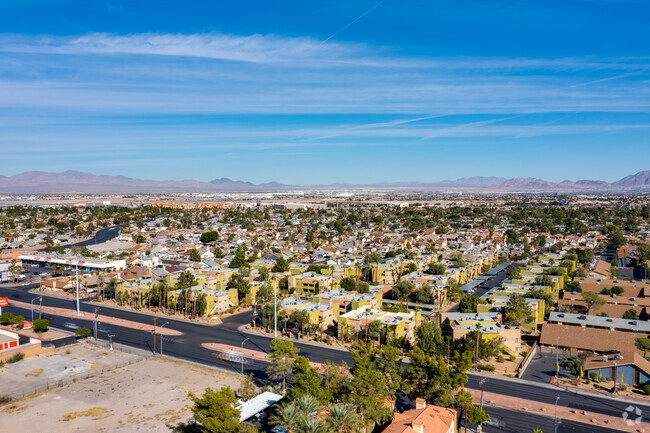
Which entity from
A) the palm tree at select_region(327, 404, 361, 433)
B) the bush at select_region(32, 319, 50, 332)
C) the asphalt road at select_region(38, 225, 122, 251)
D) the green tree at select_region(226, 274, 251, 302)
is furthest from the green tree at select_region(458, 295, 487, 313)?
the asphalt road at select_region(38, 225, 122, 251)

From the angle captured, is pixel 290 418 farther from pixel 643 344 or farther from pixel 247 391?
pixel 643 344

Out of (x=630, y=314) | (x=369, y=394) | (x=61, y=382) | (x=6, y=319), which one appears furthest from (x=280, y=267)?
(x=369, y=394)

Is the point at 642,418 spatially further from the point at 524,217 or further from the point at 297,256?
the point at 524,217

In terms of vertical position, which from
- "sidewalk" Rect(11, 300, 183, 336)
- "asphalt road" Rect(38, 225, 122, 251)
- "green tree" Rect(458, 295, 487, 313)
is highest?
"green tree" Rect(458, 295, 487, 313)

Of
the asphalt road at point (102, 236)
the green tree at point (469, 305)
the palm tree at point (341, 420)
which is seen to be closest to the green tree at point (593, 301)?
the green tree at point (469, 305)

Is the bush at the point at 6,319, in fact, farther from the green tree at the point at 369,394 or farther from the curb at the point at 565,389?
the curb at the point at 565,389

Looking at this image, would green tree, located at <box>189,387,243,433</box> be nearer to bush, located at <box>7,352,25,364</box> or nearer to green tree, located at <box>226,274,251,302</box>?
bush, located at <box>7,352,25,364</box>

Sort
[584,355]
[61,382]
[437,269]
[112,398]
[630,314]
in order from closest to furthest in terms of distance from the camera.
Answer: [112,398], [61,382], [584,355], [630,314], [437,269]
